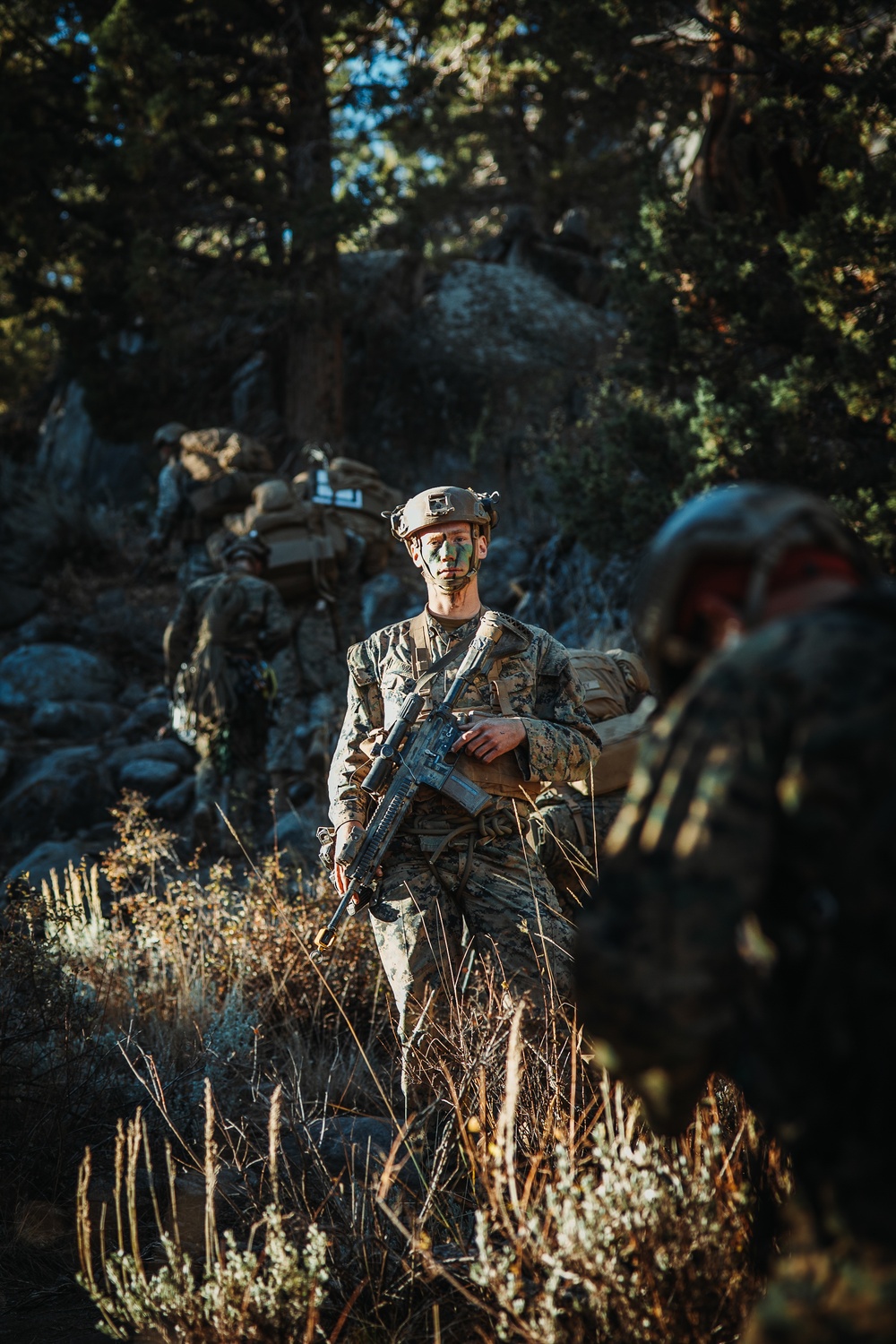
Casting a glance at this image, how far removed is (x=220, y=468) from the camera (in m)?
11.4

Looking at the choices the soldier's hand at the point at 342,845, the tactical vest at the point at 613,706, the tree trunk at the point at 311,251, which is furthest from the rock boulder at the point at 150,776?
the soldier's hand at the point at 342,845

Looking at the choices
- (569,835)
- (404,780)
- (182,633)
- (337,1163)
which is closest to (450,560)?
(404,780)

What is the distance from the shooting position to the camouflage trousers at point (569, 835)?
14.9 ft

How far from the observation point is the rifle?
3902 mm

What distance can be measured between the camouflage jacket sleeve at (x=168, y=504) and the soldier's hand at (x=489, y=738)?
8.05 m

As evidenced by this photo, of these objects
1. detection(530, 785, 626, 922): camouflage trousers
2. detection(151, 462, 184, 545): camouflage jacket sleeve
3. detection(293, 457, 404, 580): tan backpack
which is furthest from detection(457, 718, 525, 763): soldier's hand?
detection(151, 462, 184, 545): camouflage jacket sleeve

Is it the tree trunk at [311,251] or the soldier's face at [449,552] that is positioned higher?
the tree trunk at [311,251]

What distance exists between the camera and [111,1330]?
105 inches

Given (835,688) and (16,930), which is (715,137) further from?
(835,688)

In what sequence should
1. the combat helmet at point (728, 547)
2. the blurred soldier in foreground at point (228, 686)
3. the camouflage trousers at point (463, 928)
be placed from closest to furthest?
the combat helmet at point (728, 547) → the camouflage trousers at point (463, 928) → the blurred soldier in foreground at point (228, 686)

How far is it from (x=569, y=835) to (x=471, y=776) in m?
0.89

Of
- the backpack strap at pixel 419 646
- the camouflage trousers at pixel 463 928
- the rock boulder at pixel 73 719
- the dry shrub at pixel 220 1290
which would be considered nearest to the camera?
the dry shrub at pixel 220 1290

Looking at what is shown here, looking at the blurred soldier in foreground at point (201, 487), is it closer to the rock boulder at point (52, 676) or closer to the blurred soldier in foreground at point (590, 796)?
the rock boulder at point (52, 676)

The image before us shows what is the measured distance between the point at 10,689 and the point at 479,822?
10091 millimetres
